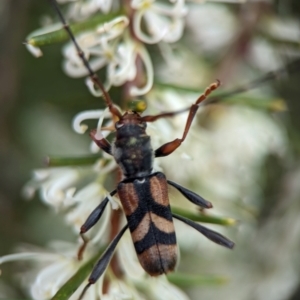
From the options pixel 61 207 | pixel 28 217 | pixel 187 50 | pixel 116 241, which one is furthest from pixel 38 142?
pixel 116 241

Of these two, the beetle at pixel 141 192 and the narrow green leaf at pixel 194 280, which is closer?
the beetle at pixel 141 192

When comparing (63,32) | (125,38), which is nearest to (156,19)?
(125,38)

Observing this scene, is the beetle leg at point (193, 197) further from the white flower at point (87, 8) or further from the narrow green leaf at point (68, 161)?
the white flower at point (87, 8)

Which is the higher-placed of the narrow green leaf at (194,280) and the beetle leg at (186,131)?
the beetle leg at (186,131)

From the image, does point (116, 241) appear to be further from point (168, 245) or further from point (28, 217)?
point (28, 217)

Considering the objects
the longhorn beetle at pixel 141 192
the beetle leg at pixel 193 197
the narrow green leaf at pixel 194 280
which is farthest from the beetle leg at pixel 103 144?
the narrow green leaf at pixel 194 280
